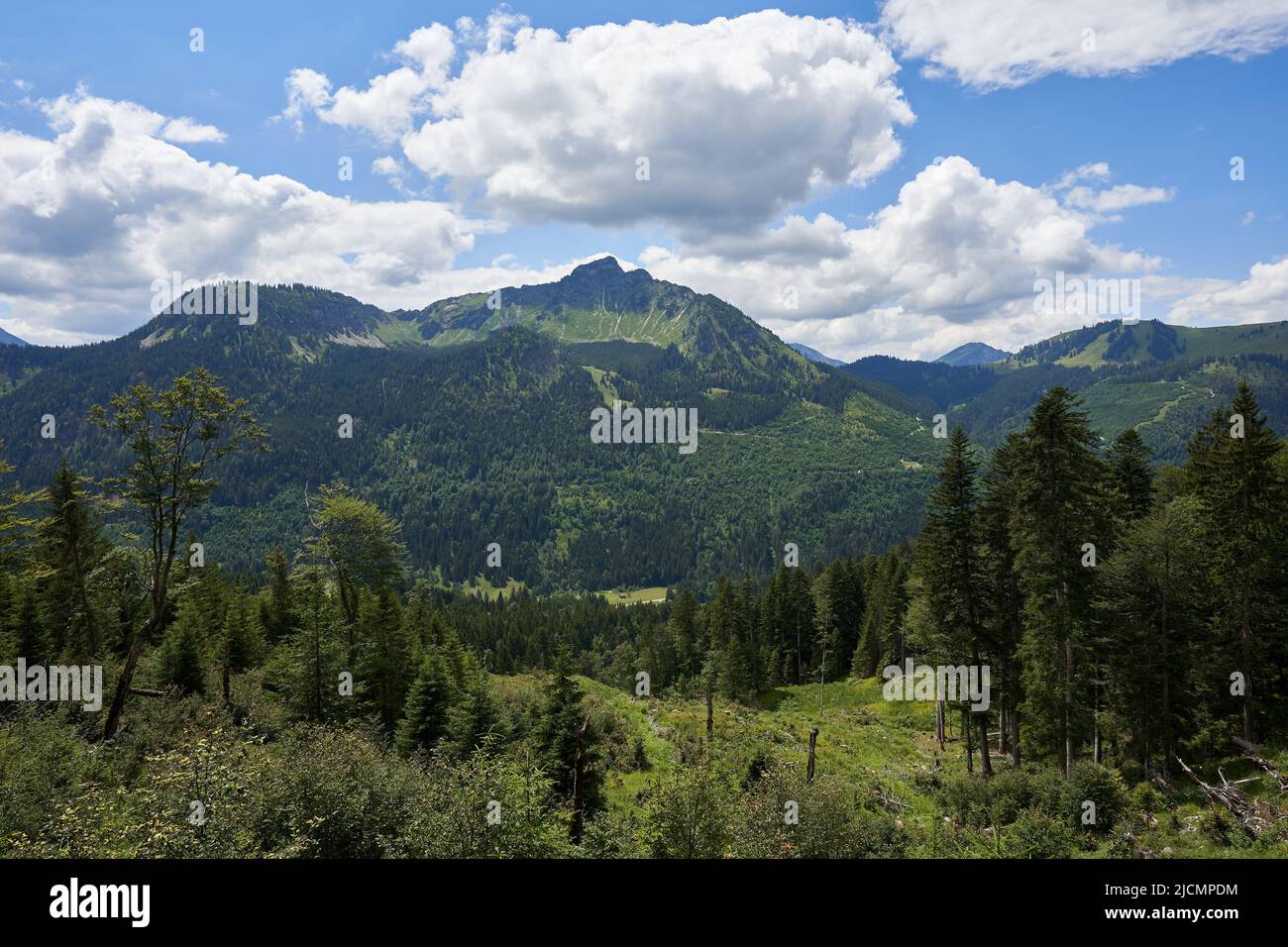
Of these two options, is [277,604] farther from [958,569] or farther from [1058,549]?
[1058,549]

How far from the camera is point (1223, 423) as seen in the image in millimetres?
37219

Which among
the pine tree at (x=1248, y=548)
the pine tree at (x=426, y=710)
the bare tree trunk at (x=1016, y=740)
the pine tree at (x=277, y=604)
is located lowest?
the bare tree trunk at (x=1016, y=740)

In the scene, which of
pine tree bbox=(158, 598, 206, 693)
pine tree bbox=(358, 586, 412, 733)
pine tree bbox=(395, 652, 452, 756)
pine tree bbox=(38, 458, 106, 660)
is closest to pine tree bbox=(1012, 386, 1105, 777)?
pine tree bbox=(395, 652, 452, 756)

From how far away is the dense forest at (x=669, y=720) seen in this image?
47.4 ft

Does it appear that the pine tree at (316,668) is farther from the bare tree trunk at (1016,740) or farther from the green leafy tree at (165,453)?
the bare tree trunk at (1016,740)

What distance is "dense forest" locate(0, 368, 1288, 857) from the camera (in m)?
14.5

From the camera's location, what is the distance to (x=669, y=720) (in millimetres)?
51281

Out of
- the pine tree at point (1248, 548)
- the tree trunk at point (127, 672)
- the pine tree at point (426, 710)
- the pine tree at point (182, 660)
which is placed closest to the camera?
the tree trunk at point (127, 672)

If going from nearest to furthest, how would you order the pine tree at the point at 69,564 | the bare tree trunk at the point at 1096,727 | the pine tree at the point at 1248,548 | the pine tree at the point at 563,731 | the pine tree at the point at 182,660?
the pine tree at the point at 1248,548
the pine tree at the point at 563,731
the bare tree trunk at the point at 1096,727
the pine tree at the point at 182,660
the pine tree at the point at 69,564

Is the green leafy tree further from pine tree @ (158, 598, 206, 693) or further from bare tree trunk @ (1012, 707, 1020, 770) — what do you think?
bare tree trunk @ (1012, 707, 1020, 770)

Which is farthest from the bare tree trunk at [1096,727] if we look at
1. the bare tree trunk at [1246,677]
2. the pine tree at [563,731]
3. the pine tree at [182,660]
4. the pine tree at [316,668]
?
the pine tree at [182,660]
